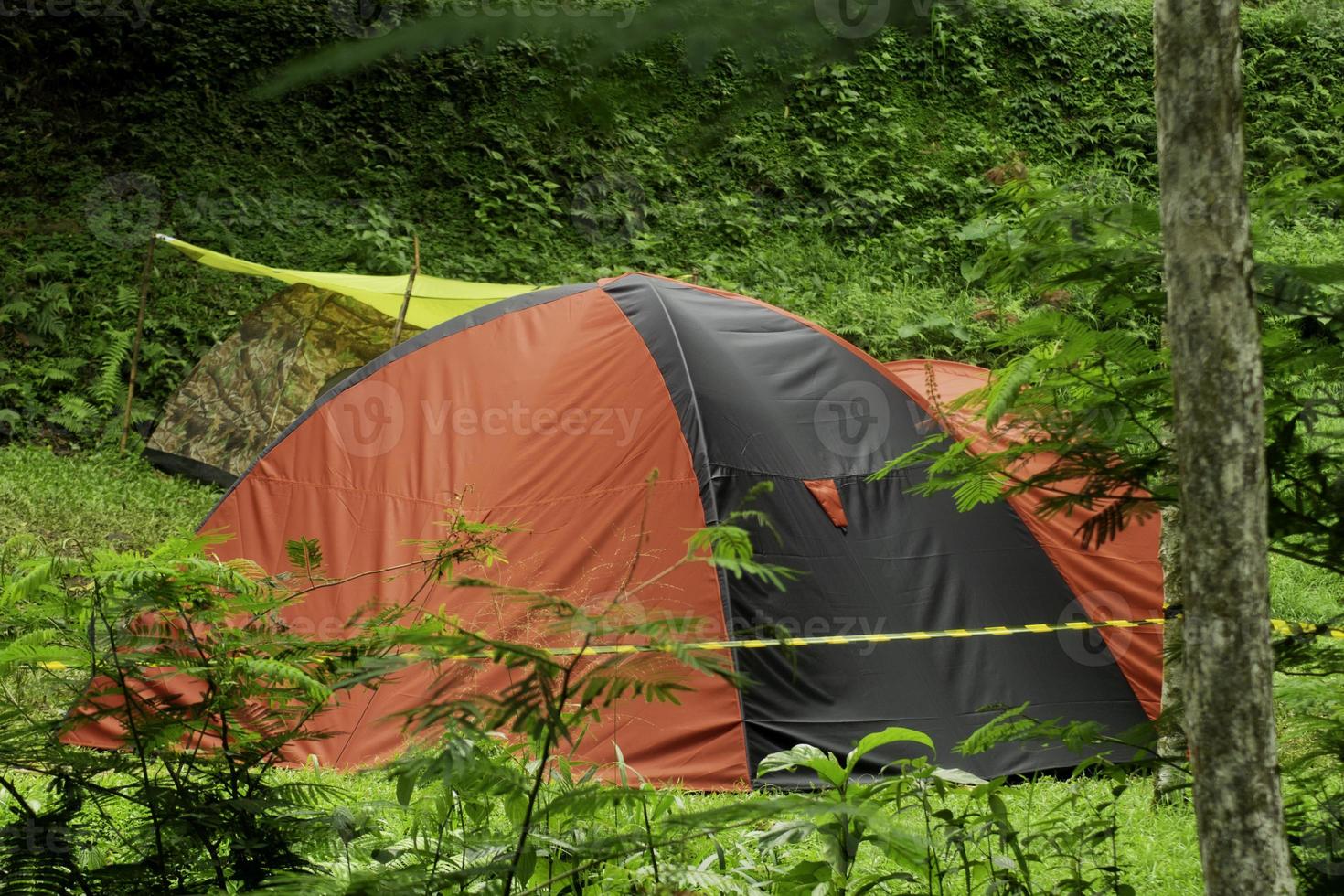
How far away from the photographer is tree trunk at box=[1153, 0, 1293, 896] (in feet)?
4.90

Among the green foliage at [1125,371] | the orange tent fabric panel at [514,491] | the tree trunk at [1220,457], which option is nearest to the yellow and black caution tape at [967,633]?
the orange tent fabric panel at [514,491]

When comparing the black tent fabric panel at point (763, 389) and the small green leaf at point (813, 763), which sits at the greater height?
the black tent fabric panel at point (763, 389)

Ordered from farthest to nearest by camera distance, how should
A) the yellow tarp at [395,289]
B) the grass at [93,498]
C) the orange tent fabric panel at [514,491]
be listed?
the yellow tarp at [395,289] → the grass at [93,498] → the orange tent fabric panel at [514,491]

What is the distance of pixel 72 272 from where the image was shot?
9602 mm

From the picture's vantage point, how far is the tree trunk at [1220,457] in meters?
1.49

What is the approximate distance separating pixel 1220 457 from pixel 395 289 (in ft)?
20.7

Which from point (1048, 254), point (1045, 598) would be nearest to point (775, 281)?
point (1045, 598)

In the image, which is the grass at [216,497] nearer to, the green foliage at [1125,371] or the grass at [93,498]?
the grass at [93,498]

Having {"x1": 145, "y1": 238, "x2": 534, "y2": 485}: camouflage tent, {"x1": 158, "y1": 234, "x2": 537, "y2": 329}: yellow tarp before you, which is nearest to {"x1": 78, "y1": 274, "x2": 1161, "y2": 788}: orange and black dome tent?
{"x1": 158, "y1": 234, "x2": 537, "y2": 329}: yellow tarp

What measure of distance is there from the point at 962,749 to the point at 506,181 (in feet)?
32.9

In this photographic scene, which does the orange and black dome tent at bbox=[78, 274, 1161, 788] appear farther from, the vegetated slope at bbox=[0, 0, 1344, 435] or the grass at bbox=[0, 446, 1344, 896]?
the vegetated slope at bbox=[0, 0, 1344, 435]

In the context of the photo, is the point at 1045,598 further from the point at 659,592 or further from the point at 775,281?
the point at 775,281

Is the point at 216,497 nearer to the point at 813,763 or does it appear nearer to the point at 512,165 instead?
the point at 512,165

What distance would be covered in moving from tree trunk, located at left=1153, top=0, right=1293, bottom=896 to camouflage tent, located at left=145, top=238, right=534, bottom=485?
22.3ft
